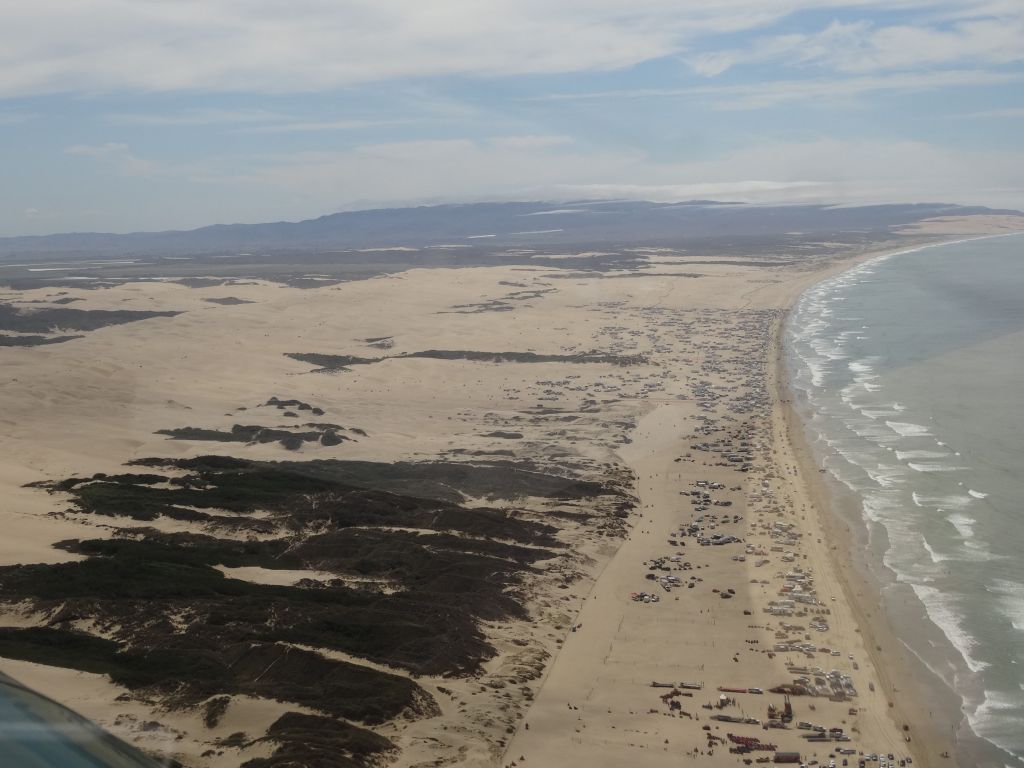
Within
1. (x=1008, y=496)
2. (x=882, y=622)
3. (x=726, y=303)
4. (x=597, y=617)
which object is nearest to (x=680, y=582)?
(x=597, y=617)

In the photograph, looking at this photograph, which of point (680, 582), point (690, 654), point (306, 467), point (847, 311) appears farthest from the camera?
point (847, 311)

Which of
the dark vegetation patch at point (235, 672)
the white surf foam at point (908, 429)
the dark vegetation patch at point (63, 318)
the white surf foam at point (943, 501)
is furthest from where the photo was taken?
the dark vegetation patch at point (63, 318)

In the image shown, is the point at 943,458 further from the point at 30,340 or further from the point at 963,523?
the point at 30,340

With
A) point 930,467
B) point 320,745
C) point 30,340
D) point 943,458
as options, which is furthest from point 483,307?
point 320,745

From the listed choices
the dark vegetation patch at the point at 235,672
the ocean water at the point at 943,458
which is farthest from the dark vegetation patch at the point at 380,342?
the dark vegetation patch at the point at 235,672

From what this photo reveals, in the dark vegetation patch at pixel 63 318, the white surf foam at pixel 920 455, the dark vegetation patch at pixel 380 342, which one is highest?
the dark vegetation patch at pixel 63 318

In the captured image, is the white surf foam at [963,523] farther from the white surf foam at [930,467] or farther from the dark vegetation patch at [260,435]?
the dark vegetation patch at [260,435]

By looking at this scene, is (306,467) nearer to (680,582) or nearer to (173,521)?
(173,521)
